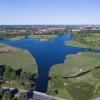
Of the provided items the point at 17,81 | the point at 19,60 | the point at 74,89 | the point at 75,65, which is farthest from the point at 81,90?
the point at 19,60

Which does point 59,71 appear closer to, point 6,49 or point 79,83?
point 79,83

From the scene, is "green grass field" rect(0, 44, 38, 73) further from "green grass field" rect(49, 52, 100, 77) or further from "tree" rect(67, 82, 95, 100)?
"tree" rect(67, 82, 95, 100)

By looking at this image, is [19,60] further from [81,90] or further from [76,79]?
[81,90]

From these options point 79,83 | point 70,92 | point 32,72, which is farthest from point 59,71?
point 70,92

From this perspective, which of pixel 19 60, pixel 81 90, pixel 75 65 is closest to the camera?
pixel 81 90

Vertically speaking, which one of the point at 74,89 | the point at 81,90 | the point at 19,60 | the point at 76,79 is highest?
the point at 81,90

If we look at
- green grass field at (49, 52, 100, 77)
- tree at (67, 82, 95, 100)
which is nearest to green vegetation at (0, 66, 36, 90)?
tree at (67, 82, 95, 100)

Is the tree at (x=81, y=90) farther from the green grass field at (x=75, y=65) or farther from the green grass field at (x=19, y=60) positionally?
the green grass field at (x=19, y=60)
